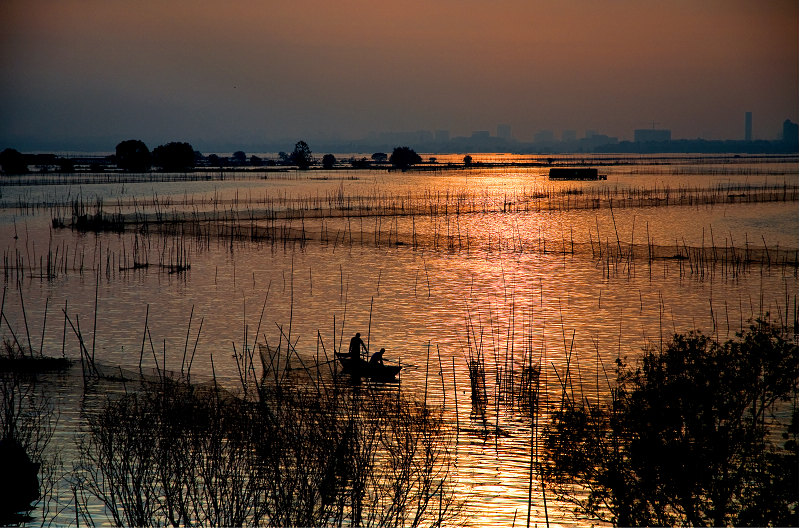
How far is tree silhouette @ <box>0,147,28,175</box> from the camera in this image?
9350 cm

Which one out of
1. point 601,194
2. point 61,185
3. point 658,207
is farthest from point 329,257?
point 61,185

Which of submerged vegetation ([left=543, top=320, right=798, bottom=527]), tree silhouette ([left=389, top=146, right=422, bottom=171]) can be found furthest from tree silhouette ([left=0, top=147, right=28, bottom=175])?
submerged vegetation ([left=543, top=320, right=798, bottom=527])

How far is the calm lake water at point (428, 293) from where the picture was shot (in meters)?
16.0

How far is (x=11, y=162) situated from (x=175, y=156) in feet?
71.1

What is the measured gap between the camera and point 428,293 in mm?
28656

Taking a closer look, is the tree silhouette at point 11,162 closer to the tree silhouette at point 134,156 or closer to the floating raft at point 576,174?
the tree silhouette at point 134,156

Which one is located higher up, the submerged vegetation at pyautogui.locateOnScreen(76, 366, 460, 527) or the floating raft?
the floating raft

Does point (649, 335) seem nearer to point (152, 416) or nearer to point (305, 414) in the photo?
point (305, 414)

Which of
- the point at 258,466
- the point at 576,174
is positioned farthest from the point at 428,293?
the point at 576,174

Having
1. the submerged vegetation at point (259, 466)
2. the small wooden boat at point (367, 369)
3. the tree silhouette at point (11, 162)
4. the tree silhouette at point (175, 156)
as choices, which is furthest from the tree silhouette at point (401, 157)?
the submerged vegetation at point (259, 466)

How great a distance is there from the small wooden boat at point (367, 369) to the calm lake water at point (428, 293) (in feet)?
2.52

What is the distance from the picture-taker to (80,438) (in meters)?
13.7

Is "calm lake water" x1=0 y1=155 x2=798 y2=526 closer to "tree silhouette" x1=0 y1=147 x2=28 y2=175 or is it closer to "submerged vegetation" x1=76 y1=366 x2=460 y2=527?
"submerged vegetation" x1=76 y1=366 x2=460 y2=527

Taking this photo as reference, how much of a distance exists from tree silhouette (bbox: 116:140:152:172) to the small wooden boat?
101m
